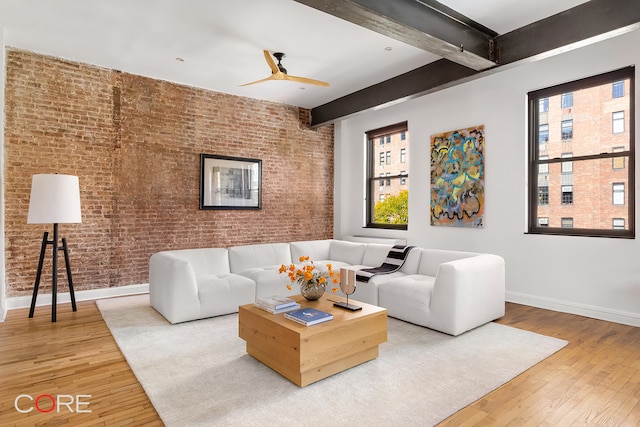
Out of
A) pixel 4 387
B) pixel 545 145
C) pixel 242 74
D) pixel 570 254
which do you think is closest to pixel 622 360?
pixel 570 254

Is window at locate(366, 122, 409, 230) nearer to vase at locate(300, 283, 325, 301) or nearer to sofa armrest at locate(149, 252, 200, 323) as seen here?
vase at locate(300, 283, 325, 301)

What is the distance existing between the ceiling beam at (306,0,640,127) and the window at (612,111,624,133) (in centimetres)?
108

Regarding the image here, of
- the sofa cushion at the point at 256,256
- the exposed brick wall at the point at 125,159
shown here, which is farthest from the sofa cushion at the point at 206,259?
the exposed brick wall at the point at 125,159

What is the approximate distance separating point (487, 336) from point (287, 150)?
461 centimetres

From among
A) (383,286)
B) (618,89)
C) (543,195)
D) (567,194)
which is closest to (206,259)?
(383,286)

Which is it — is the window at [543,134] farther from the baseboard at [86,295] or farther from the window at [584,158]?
the baseboard at [86,295]

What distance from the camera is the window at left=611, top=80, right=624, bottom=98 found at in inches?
153

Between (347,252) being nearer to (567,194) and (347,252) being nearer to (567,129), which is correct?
(567,194)

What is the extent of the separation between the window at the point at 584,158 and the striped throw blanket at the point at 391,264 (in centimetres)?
162

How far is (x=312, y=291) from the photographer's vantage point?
310 centimetres

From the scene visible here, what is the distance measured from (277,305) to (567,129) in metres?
3.96

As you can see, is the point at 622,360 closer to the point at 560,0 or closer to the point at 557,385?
the point at 557,385

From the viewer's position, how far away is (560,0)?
10.6 feet

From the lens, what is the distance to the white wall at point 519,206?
381 centimetres
